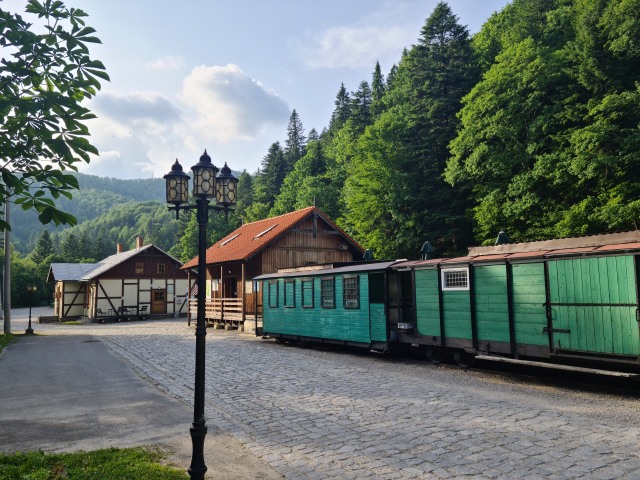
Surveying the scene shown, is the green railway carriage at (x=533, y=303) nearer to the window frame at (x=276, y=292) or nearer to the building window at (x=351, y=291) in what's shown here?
the building window at (x=351, y=291)

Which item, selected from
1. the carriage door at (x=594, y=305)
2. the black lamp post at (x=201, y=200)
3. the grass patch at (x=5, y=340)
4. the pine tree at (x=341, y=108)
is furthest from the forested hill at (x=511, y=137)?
the pine tree at (x=341, y=108)

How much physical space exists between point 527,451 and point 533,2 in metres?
39.9

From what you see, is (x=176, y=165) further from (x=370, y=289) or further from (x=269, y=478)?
(x=370, y=289)

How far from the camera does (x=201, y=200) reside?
637 cm

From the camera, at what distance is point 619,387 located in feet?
32.7

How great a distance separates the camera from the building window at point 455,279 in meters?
12.3

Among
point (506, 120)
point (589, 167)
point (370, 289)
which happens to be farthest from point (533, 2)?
point (370, 289)

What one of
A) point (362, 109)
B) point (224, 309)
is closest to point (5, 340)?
point (224, 309)

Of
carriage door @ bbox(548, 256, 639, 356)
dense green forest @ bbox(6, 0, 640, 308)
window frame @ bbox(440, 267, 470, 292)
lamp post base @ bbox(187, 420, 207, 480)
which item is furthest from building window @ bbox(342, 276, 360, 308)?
dense green forest @ bbox(6, 0, 640, 308)

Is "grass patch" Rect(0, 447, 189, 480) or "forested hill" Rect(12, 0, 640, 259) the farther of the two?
"forested hill" Rect(12, 0, 640, 259)

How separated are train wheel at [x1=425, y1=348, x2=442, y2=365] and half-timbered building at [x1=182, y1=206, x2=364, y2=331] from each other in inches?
513

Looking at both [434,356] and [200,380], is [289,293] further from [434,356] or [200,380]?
[200,380]

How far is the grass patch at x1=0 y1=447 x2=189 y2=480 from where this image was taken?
538 centimetres

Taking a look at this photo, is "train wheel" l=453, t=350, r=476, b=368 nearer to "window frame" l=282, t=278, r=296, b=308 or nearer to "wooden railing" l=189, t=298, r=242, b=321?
"window frame" l=282, t=278, r=296, b=308
